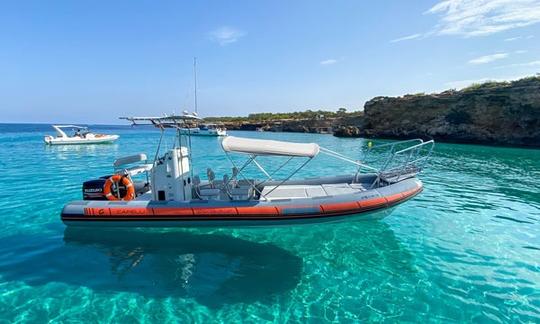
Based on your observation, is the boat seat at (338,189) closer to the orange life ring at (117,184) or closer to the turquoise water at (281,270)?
the turquoise water at (281,270)

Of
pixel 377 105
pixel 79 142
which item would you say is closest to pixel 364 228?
pixel 79 142

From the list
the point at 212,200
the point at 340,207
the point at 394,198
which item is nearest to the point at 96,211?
the point at 212,200

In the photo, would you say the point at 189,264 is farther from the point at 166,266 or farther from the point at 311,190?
the point at 311,190

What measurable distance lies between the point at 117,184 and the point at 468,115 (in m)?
48.2

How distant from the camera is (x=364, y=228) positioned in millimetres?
8578

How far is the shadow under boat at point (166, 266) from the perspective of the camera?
222 inches

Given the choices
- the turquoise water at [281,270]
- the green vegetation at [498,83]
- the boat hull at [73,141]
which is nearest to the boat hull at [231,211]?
the turquoise water at [281,270]

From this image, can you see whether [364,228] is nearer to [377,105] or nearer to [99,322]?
[99,322]

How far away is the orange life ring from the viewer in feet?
26.0

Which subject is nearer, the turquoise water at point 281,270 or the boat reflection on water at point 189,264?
Result: the turquoise water at point 281,270

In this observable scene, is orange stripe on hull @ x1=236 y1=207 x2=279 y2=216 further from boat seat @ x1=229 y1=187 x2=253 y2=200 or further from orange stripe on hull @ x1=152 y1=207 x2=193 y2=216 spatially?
orange stripe on hull @ x1=152 y1=207 x2=193 y2=216

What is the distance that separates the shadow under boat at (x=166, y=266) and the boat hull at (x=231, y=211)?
69cm

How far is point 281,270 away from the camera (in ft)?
20.8

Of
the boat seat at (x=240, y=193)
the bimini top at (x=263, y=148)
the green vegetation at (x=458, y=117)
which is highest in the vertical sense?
the green vegetation at (x=458, y=117)
